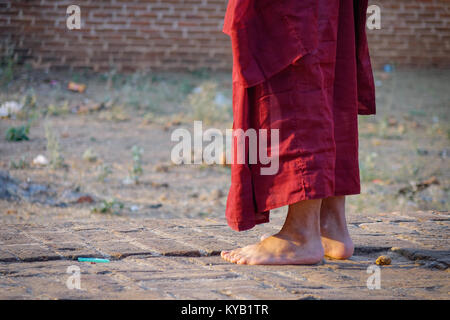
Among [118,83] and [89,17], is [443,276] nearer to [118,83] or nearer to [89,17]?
[118,83]

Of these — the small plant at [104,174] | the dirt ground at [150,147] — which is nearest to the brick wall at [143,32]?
the dirt ground at [150,147]

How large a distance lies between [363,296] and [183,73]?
645 centimetres

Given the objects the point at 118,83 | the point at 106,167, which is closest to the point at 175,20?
the point at 118,83

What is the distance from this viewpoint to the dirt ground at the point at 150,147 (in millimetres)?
4238

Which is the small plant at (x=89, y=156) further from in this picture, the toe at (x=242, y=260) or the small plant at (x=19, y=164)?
the toe at (x=242, y=260)

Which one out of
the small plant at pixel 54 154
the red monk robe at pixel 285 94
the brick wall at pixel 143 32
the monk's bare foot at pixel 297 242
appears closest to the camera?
the red monk robe at pixel 285 94

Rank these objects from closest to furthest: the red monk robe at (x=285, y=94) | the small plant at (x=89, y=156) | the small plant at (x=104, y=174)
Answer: the red monk robe at (x=285, y=94) < the small plant at (x=104, y=174) < the small plant at (x=89, y=156)

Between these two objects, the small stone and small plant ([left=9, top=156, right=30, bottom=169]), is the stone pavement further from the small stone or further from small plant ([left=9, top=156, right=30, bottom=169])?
small plant ([left=9, top=156, right=30, bottom=169])

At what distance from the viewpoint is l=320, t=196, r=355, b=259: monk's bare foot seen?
7.73ft

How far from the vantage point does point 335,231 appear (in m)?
2.38

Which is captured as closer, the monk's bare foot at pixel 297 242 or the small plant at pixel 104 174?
the monk's bare foot at pixel 297 242

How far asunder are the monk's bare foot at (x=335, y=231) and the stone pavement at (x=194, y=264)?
0.05 meters

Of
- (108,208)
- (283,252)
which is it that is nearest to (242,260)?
(283,252)
